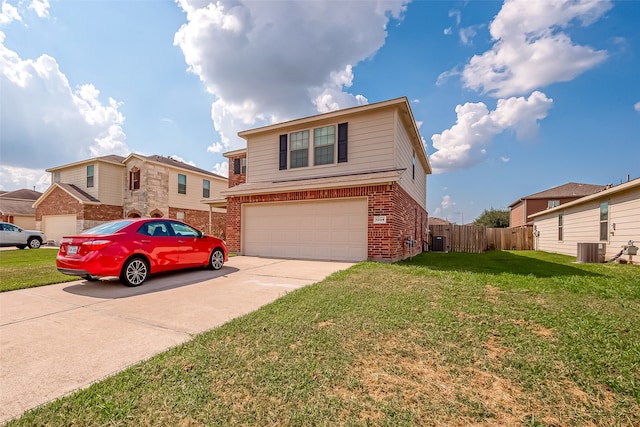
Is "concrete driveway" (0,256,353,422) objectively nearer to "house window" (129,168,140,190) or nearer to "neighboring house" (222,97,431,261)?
"neighboring house" (222,97,431,261)

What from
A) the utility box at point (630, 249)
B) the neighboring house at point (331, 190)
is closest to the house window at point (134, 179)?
the neighboring house at point (331, 190)

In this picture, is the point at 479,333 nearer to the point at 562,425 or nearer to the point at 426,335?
the point at 426,335

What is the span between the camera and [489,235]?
713 inches

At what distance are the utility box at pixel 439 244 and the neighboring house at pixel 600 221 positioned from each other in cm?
591

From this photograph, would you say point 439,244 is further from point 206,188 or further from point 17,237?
point 17,237

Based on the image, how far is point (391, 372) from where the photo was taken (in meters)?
2.41

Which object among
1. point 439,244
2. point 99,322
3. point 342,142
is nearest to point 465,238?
point 439,244

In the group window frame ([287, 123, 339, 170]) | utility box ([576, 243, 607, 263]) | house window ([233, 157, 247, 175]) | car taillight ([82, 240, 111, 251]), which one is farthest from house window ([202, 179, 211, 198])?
utility box ([576, 243, 607, 263])

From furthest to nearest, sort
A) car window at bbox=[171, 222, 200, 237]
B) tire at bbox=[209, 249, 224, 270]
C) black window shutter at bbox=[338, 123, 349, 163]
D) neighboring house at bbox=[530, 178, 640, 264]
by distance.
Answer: black window shutter at bbox=[338, 123, 349, 163]
neighboring house at bbox=[530, 178, 640, 264]
tire at bbox=[209, 249, 224, 270]
car window at bbox=[171, 222, 200, 237]

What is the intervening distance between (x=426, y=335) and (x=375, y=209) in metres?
5.92

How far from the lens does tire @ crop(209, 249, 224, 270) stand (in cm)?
750

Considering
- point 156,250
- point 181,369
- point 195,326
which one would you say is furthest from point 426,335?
point 156,250

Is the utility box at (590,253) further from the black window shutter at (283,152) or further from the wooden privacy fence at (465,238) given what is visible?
the black window shutter at (283,152)

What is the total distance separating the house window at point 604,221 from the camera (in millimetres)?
11477
